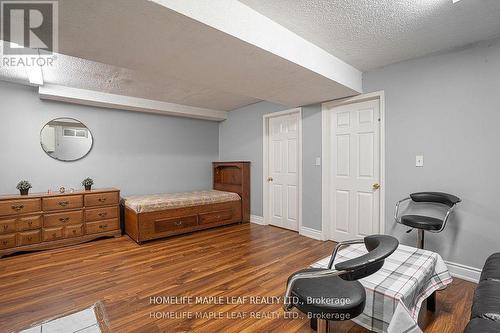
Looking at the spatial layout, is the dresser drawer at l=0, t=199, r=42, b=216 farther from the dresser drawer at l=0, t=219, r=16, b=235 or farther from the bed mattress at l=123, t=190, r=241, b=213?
the bed mattress at l=123, t=190, r=241, b=213

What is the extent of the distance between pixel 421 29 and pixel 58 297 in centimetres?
408

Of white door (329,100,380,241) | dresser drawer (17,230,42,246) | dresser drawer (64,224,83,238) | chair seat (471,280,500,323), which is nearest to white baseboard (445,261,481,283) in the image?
white door (329,100,380,241)

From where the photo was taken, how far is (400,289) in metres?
1.40

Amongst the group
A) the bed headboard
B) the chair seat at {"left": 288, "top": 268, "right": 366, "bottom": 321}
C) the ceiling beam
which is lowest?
the chair seat at {"left": 288, "top": 268, "right": 366, "bottom": 321}

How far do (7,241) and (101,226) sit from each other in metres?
1.04

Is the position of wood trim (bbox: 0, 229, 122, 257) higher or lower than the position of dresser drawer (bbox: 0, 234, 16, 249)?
lower

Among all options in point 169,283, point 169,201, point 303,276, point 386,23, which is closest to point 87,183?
point 169,201

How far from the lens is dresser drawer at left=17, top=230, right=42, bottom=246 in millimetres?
3158

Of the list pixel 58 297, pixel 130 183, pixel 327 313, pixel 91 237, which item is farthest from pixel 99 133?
pixel 327 313

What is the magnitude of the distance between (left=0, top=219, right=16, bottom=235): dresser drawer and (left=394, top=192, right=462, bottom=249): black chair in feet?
15.5

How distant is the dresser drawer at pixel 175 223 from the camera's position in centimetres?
374

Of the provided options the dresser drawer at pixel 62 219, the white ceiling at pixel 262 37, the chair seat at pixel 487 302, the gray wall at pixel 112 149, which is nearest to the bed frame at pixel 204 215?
the gray wall at pixel 112 149

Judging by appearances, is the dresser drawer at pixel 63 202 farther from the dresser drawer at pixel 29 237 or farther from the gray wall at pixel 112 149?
the gray wall at pixel 112 149

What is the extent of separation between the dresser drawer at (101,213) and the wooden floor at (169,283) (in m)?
0.37
